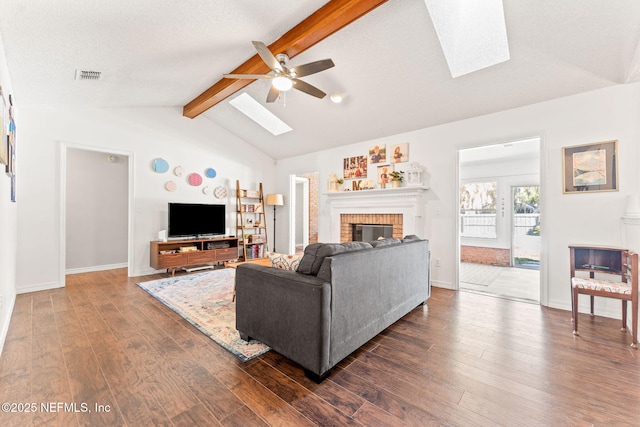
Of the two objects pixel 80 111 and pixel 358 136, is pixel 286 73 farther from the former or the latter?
pixel 80 111

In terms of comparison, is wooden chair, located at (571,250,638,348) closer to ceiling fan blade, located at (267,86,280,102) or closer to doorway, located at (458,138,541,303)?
doorway, located at (458,138,541,303)

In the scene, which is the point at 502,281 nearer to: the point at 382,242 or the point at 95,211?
the point at 382,242

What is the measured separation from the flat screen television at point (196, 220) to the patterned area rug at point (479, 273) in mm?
4907

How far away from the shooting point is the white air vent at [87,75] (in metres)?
3.25

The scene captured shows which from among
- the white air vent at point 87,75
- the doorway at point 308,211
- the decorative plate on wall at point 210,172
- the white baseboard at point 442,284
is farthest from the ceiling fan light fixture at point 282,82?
the doorway at point 308,211

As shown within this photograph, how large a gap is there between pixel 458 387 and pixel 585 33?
335 cm

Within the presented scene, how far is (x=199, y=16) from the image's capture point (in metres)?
2.61

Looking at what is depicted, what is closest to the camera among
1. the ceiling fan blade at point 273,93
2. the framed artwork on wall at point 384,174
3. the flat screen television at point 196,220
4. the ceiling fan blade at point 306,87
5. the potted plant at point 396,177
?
the ceiling fan blade at point 306,87

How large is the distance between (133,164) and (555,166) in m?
6.60

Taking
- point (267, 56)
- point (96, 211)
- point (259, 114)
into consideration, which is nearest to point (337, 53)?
point (267, 56)

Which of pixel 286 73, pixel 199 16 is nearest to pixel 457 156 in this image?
pixel 286 73

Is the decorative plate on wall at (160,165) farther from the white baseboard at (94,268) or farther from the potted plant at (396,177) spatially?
the potted plant at (396,177)

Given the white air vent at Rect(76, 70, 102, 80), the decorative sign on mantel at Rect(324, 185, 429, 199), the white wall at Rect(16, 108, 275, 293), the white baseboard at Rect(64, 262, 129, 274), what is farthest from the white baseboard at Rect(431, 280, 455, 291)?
the white baseboard at Rect(64, 262, 129, 274)

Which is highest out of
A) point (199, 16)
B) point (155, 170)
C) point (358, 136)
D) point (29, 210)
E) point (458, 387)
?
point (199, 16)
